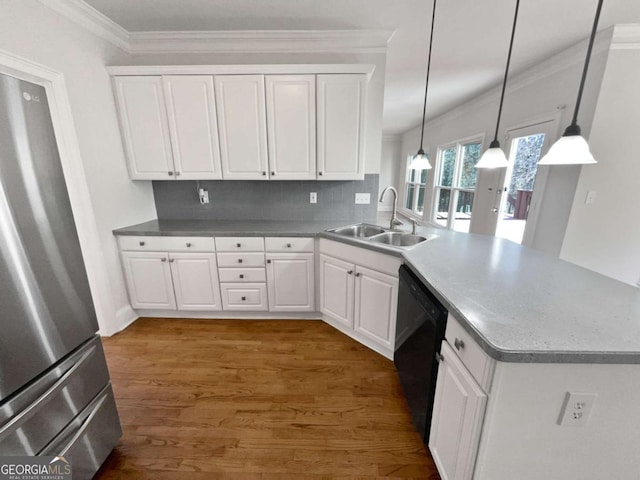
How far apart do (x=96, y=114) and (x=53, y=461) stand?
7.98 ft

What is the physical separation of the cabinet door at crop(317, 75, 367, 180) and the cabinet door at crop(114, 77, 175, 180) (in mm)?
1465

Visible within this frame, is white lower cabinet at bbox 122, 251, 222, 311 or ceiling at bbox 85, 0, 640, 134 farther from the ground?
ceiling at bbox 85, 0, 640, 134

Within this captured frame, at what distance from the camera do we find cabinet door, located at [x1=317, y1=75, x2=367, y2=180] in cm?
227

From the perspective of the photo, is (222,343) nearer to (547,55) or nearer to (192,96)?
(192,96)

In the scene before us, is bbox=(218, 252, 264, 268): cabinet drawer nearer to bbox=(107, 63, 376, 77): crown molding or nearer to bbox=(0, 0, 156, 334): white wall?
bbox=(0, 0, 156, 334): white wall

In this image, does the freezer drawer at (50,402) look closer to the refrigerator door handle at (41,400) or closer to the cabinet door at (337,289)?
the refrigerator door handle at (41,400)

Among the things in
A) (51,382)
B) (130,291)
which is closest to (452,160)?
(130,291)

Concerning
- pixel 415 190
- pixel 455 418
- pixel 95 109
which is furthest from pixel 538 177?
pixel 415 190

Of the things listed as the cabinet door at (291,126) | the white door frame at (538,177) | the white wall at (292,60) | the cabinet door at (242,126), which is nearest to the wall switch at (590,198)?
the white door frame at (538,177)

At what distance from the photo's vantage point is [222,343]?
7.29 ft

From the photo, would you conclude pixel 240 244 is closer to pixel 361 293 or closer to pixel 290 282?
pixel 290 282

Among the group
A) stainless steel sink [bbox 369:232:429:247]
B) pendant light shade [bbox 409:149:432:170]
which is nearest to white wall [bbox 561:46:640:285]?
pendant light shade [bbox 409:149:432:170]

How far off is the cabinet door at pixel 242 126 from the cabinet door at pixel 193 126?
0.25 ft

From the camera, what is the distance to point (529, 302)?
105 centimetres
